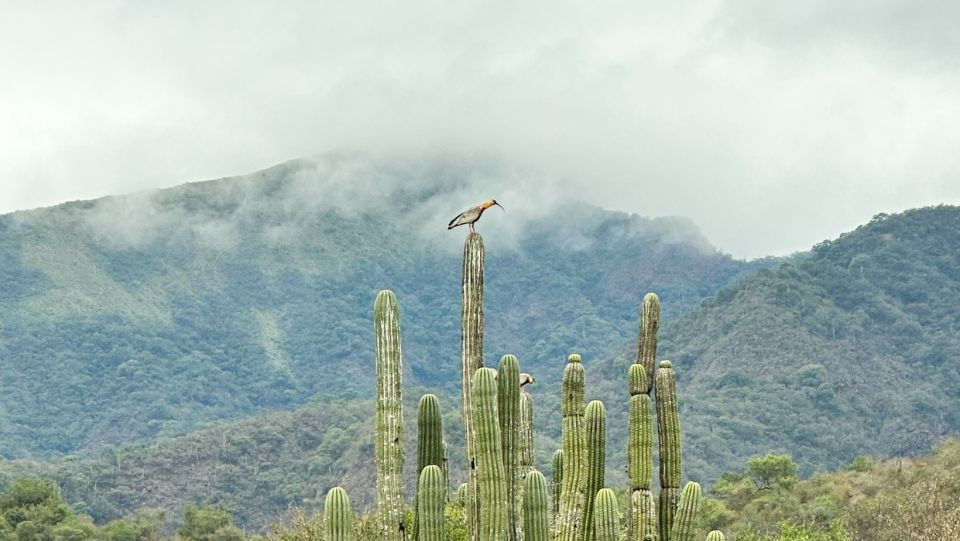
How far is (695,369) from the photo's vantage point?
272ft

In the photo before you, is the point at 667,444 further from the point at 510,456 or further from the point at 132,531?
the point at 132,531

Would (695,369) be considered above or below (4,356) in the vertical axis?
below

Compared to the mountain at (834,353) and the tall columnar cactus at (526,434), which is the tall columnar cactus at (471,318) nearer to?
the tall columnar cactus at (526,434)

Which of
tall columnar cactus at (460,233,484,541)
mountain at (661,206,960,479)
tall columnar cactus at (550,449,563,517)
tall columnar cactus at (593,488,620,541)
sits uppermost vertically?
mountain at (661,206,960,479)

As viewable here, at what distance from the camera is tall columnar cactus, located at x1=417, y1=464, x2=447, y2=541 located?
9.85 m

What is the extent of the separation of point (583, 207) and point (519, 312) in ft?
126

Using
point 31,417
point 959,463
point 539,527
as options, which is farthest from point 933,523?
point 31,417

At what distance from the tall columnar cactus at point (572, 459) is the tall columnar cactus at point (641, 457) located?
0.68 metres

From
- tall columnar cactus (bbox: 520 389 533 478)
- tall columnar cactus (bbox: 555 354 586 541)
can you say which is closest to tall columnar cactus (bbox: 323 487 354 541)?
tall columnar cactus (bbox: 520 389 533 478)

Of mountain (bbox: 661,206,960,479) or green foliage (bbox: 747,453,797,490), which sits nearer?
green foliage (bbox: 747,453,797,490)

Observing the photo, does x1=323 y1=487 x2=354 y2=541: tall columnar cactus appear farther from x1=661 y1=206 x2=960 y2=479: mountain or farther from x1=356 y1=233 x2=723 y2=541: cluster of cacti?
x1=661 y1=206 x2=960 y2=479: mountain

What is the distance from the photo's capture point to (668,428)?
12469 mm

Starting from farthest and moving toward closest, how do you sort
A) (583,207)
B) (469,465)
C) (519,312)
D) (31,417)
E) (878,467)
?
(583,207) → (519,312) → (31,417) → (878,467) → (469,465)

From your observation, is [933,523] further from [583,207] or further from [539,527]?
[583,207]
